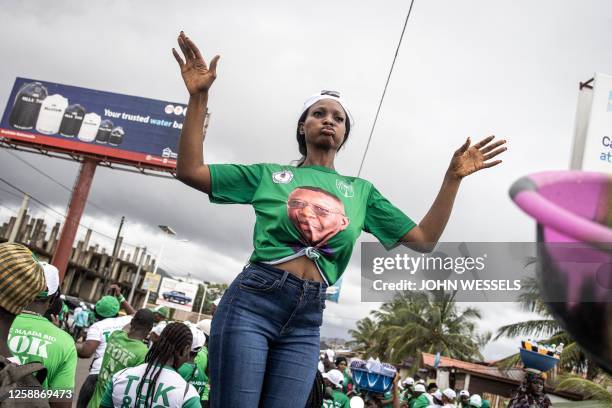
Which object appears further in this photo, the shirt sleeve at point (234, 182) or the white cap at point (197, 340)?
the white cap at point (197, 340)

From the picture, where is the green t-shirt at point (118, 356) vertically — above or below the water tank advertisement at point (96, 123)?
below

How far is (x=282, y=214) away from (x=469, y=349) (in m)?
41.2

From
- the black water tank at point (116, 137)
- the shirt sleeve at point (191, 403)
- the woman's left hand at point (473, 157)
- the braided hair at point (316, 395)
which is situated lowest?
the shirt sleeve at point (191, 403)

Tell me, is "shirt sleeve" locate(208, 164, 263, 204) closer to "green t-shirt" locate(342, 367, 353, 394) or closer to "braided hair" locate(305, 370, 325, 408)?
"braided hair" locate(305, 370, 325, 408)

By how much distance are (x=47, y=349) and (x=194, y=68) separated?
2.11 meters

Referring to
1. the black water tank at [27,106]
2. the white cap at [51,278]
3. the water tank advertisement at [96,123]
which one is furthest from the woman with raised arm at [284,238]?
the black water tank at [27,106]

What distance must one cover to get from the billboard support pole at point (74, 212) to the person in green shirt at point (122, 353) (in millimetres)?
27985

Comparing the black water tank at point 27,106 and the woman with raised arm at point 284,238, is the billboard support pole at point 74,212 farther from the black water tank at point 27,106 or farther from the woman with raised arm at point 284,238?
the woman with raised arm at point 284,238

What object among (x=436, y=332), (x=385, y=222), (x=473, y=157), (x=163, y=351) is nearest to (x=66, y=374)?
→ (x=163, y=351)

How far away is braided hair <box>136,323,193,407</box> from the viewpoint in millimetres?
3512

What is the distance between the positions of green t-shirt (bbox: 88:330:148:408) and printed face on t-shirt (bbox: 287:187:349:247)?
11.6 feet

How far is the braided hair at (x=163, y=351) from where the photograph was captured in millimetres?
3512

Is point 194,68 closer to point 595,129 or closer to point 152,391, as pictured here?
point 152,391

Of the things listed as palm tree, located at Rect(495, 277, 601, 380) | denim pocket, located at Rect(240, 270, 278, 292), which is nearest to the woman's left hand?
denim pocket, located at Rect(240, 270, 278, 292)
